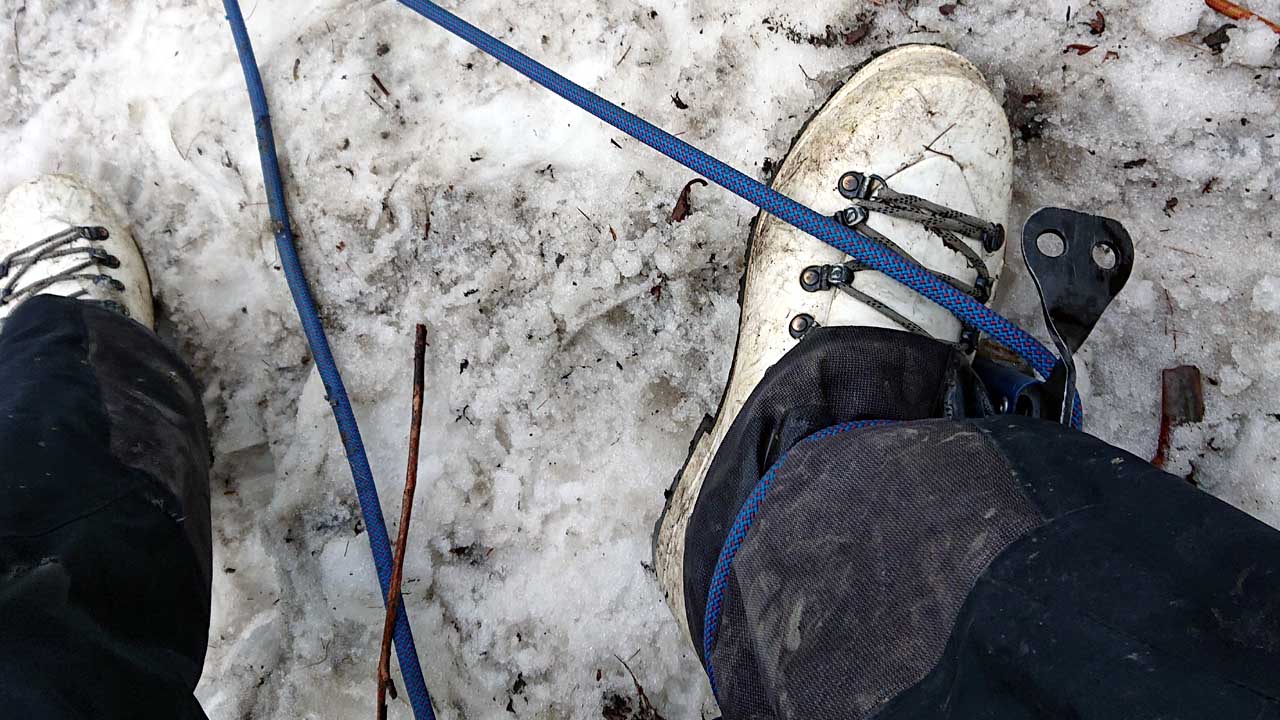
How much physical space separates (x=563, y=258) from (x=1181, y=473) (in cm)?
110

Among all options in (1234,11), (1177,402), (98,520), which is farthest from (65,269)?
(1234,11)

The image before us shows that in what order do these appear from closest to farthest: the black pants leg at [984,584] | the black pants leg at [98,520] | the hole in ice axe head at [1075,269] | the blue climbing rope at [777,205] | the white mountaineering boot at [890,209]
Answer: the black pants leg at [984,584] < the black pants leg at [98,520] < the hole in ice axe head at [1075,269] < the blue climbing rope at [777,205] < the white mountaineering boot at [890,209]

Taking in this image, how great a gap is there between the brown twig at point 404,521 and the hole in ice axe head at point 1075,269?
3.11ft

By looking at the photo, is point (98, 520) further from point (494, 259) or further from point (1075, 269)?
point (1075, 269)

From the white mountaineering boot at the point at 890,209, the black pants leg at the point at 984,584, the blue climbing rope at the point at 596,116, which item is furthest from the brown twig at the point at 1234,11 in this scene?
the black pants leg at the point at 984,584

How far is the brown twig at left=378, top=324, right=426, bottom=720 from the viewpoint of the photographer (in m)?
1.28

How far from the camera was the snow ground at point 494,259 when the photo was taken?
139cm

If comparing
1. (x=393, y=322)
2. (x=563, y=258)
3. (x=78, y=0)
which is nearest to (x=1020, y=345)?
(x=563, y=258)

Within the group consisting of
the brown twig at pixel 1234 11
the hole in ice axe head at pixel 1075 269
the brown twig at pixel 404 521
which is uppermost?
the brown twig at pixel 1234 11

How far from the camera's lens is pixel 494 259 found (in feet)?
4.76

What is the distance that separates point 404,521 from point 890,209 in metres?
0.94

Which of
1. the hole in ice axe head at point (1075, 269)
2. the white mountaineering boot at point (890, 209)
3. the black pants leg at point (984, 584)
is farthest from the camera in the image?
the white mountaineering boot at point (890, 209)

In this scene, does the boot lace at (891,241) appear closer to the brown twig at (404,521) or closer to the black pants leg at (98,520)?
the brown twig at (404,521)

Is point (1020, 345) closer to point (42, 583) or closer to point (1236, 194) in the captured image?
point (1236, 194)
